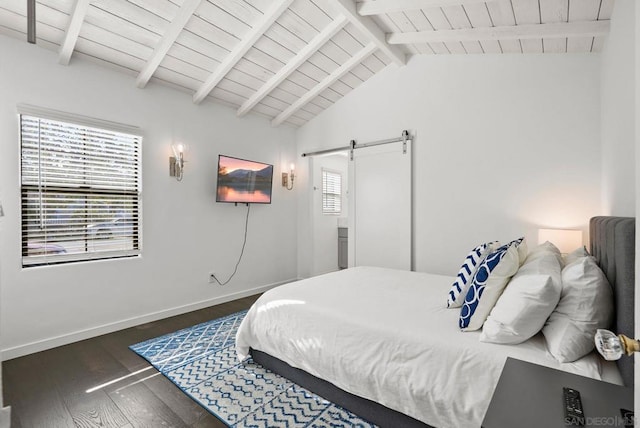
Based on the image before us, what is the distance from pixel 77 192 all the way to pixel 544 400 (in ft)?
11.9

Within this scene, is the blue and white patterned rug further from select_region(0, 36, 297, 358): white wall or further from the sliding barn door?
the sliding barn door

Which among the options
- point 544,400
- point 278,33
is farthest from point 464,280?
point 278,33

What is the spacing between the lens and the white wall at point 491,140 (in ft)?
9.61

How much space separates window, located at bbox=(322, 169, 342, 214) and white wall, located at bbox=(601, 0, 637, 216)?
12.6 feet

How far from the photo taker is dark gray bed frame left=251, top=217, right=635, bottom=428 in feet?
3.85

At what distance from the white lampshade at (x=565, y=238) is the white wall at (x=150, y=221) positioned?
340 cm

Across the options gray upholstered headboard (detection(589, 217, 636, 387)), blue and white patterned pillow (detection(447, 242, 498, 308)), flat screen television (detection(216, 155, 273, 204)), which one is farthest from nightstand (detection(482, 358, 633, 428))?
flat screen television (detection(216, 155, 273, 204))

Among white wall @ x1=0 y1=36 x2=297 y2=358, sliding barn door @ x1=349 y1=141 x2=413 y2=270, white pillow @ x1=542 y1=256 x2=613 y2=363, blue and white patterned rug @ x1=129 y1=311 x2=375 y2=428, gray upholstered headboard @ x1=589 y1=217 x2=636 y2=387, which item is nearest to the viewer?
gray upholstered headboard @ x1=589 y1=217 x2=636 y2=387

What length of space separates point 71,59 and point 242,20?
1586 millimetres

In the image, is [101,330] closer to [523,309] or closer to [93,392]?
[93,392]

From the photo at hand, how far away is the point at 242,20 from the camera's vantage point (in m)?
2.89

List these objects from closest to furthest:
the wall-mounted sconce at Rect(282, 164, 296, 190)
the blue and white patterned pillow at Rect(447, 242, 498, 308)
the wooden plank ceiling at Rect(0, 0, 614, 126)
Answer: the blue and white patterned pillow at Rect(447, 242, 498, 308) < the wooden plank ceiling at Rect(0, 0, 614, 126) < the wall-mounted sconce at Rect(282, 164, 296, 190)

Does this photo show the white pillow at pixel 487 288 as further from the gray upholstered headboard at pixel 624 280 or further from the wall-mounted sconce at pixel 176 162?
the wall-mounted sconce at pixel 176 162

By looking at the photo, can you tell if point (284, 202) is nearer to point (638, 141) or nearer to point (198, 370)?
point (198, 370)
